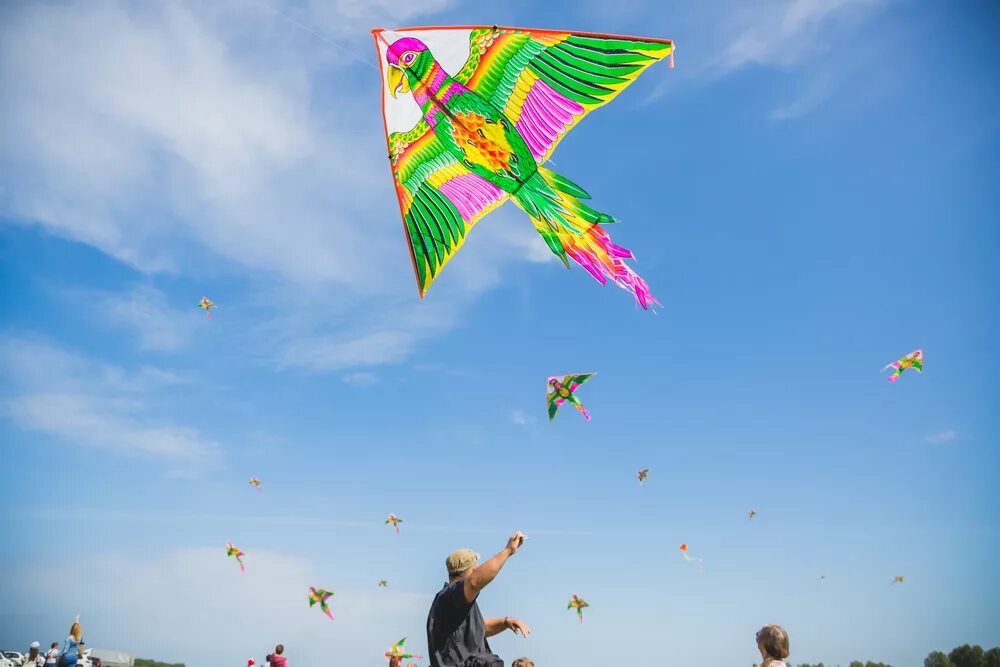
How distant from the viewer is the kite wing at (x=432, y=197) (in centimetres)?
748

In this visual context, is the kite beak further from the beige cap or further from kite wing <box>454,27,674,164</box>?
the beige cap

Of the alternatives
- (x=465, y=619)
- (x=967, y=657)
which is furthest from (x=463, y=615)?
(x=967, y=657)

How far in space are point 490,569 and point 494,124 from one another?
18.2 ft

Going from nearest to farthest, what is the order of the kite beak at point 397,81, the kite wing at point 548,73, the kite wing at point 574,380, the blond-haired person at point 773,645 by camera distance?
the blond-haired person at point 773,645 → the kite wing at point 548,73 → the kite beak at point 397,81 → the kite wing at point 574,380

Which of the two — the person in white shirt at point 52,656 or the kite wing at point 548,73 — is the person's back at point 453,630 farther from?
the person in white shirt at point 52,656

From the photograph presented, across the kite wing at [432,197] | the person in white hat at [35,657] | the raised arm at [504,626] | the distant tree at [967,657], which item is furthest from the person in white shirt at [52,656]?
the distant tree at [967,657]

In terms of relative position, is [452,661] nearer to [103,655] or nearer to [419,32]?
[419,32]

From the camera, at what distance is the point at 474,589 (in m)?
3.10

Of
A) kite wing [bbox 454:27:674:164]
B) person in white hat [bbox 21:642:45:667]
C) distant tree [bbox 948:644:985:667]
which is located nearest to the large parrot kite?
kite wing [bbox 454:27:674:164]

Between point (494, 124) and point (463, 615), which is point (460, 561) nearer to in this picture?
point (463, 615)

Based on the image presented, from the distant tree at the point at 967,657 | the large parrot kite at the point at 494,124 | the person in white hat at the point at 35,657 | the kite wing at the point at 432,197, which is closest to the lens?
the large parrot kite at the point at 494,124

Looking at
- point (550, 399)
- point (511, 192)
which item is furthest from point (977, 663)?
point (511, 192)

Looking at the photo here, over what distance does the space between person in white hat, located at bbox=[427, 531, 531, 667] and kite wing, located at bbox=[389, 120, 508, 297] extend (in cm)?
Result: 483

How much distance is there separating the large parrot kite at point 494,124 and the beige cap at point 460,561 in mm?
3587
